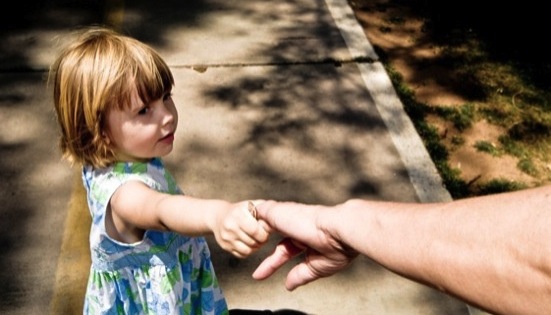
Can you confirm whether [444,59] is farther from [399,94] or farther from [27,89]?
[27,89]

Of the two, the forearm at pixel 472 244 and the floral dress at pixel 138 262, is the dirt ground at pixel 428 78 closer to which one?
the floral dress at pixel 138 262

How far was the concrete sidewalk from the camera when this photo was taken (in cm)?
274

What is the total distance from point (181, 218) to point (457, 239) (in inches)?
28.5

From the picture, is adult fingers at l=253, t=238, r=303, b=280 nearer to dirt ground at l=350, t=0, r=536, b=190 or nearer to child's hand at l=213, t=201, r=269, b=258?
child's hand at l=213, t=201, r=269, b=258

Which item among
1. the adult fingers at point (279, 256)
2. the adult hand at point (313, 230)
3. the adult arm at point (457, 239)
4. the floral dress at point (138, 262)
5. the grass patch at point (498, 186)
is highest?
the adult arm at point (457, 239)

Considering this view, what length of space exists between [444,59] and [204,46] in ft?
6.29

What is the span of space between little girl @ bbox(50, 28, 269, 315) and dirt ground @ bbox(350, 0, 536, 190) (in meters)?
2.14

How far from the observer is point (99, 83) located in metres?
1.72

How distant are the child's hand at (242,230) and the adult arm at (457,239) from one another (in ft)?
0.19

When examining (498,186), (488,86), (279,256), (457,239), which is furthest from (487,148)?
(457,239)

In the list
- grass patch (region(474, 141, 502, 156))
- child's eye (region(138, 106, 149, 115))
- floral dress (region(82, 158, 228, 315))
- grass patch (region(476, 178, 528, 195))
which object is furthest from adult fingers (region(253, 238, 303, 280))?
grass patch (region(474, 141, 502, 156))

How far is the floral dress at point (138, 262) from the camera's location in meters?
1.84

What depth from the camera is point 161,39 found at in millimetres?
4508

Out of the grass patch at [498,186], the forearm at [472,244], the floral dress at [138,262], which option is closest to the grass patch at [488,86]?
the grass patch at [498,186]
